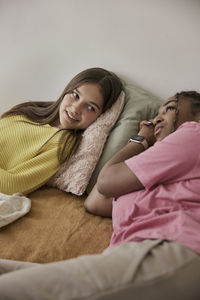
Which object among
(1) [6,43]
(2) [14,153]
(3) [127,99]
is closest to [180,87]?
(3) [127,99]

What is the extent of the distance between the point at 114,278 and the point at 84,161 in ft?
2.56

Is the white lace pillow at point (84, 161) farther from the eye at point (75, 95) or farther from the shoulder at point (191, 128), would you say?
the shoulder at point (191, 128)

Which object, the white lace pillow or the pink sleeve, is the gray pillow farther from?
the pink sleeve

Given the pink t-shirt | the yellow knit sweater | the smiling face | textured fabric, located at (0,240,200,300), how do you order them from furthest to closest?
1. the yellow knit sweater
2. the smiling face
3. the pink t-shirt
4. textured fabric, located at (0,240,200,300)

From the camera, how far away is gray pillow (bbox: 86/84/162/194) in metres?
1.43

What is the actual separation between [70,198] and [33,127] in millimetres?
425

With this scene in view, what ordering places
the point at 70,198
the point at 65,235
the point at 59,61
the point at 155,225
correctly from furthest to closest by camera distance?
the point at 59,61, the point at 70,198, the point at 65,235, the point at 155,225

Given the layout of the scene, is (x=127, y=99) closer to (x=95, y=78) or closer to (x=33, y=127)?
(x=95, y=78)

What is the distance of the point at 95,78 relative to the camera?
5.09 ft

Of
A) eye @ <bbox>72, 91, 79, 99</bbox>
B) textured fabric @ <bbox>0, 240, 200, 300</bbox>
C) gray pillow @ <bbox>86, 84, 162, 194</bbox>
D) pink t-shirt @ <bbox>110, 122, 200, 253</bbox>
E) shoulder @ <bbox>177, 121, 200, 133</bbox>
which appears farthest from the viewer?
eye @ <bbox>72, 91, 79, 99</bbox>

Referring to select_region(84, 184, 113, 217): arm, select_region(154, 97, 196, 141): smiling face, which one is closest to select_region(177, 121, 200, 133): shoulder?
select_region(154, 97, 196, 141): smiling face

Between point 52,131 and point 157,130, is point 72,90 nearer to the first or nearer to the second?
point 52,131

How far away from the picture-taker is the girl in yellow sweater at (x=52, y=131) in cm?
138

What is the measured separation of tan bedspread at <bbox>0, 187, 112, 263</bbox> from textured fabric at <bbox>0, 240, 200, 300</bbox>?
0.98ft
